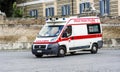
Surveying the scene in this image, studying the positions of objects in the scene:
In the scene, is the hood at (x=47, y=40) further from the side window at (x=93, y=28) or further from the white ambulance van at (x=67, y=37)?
the side window at (x=93, y=28)

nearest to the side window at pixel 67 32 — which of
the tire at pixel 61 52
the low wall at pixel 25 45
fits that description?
A: the tire at pixel 61 52

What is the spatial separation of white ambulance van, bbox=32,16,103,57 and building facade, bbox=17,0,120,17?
1289 cm

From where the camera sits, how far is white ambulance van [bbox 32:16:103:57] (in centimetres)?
3394

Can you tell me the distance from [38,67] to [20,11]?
125 ft

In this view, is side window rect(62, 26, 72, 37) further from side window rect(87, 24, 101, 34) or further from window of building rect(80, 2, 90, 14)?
window of building rect(80, 2, 90, 14)

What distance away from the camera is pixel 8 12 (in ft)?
210

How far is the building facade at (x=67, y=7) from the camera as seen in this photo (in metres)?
51.1

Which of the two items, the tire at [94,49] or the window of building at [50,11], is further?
the window of building at [50,11]

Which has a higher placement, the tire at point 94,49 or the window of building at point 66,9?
the window of building at point 66,9

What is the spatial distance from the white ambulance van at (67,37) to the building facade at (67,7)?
1289 centimetres

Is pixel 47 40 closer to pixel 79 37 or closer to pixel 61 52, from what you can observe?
pixel 61 52

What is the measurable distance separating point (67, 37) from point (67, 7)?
24585mm

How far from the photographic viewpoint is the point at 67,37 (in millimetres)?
34969

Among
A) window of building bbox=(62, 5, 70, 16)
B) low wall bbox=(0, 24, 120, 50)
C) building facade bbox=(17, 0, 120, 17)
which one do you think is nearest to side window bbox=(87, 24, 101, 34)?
low wall bbox=(0, 24, 120, 50)
